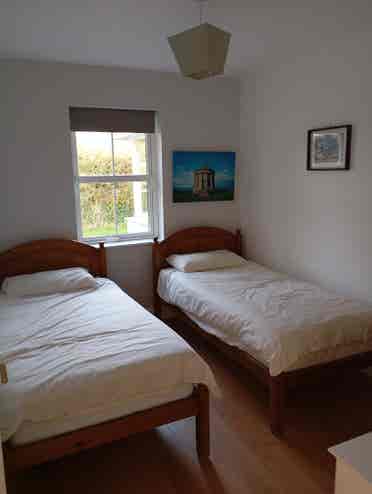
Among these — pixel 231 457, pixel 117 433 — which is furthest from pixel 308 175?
pixel 117 433

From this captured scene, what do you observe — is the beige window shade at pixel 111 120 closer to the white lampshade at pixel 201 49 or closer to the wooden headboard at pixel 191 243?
the wooden headboard at pixel 191 243

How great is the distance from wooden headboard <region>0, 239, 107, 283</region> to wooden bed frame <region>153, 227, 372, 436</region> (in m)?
0.57

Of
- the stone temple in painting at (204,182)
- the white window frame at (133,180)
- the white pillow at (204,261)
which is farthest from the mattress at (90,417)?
the stone temple in painting at (204,182)

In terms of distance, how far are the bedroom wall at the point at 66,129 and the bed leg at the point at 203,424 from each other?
1.92m

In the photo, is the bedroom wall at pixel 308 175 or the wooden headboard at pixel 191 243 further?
the wooden headboard at pixel 191 243

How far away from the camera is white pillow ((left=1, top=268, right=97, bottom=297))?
300cm

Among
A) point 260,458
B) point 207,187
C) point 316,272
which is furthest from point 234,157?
point 260,458

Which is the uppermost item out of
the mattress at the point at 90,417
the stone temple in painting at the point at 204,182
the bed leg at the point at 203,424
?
the stone temple in painting at the point at 204,182

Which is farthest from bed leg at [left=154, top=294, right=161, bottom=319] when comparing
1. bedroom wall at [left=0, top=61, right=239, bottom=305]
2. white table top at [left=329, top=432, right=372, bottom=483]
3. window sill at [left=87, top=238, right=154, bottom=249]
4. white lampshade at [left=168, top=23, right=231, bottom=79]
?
white table top at [left=329, top=432, right=372, bottom=483]

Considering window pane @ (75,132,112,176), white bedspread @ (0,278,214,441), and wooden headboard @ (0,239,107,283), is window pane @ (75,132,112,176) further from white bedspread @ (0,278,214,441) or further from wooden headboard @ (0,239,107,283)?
white bedspread @ (0,278,214,441)

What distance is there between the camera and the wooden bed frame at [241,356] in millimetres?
2240

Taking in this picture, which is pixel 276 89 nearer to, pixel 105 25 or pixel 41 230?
pixel 105 25

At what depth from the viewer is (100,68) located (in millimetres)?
3393

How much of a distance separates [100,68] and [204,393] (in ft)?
9.30
